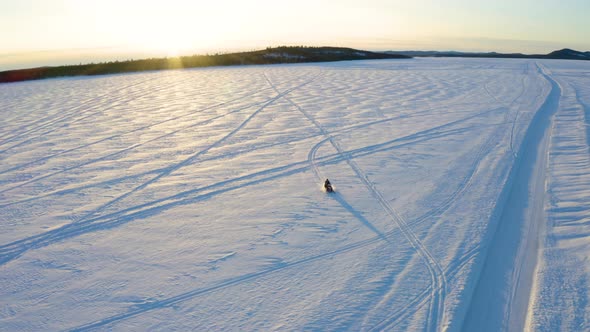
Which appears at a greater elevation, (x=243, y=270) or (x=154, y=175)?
(x=154, y=175)

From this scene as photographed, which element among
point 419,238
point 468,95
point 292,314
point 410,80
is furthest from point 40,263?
point 410,80

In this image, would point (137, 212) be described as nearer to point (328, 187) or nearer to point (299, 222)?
point (299, 222)

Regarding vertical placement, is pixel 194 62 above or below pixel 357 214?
above

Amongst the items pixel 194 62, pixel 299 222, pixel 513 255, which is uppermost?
pixel 194 62

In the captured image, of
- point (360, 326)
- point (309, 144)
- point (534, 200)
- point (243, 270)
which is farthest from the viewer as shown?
point (309, 144)

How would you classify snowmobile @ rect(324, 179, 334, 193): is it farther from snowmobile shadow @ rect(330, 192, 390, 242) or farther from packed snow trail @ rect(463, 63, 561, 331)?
packed snow trail @ rect(463, 63, 561, 331)

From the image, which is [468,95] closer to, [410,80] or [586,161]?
[410,80]

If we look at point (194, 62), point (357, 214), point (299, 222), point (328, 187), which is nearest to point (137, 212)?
point (299, 222)
